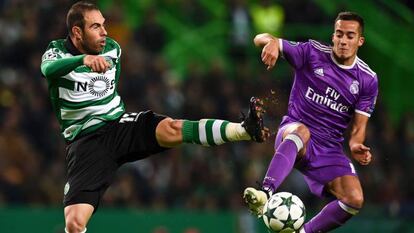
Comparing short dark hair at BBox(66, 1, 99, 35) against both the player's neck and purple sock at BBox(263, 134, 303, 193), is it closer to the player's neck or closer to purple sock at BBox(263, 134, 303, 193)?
purple sock at BBox(263, 134, 303, 193)

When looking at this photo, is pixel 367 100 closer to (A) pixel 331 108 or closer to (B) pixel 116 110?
(A) pixel 331 108

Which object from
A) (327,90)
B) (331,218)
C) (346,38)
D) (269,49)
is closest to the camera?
(269,49)

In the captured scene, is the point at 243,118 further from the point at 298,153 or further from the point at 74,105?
the point at 74,105

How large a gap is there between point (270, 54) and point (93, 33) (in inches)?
64.6

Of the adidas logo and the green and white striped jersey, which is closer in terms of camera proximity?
the green and white striped jersey

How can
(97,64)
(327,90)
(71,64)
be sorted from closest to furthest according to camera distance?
1. (97,64)
2. (71,64)
3. (327,90)

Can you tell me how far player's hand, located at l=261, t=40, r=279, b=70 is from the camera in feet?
33.2

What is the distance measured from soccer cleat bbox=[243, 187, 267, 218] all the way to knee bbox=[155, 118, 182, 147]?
2.80 ft

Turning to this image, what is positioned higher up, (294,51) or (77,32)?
(77,32)

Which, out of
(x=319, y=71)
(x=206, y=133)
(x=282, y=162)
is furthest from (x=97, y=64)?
(x=319, y=71)

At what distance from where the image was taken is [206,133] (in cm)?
1029

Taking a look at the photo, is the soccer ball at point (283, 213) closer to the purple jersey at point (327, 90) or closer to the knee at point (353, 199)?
the knee at point (353, 199)

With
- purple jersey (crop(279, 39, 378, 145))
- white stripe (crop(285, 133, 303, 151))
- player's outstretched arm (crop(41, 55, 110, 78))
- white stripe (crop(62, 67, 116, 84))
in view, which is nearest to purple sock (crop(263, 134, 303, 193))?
white stripe (crop(285, 133, 303, 151))

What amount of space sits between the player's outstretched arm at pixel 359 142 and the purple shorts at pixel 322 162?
29 centimetres
